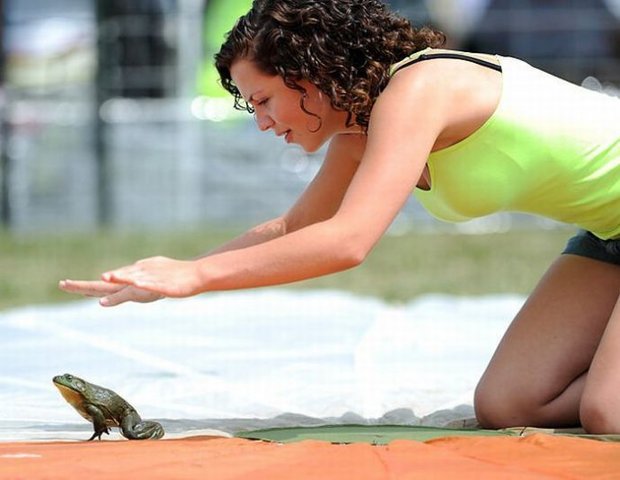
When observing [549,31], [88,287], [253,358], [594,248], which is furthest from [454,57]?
[549,31]

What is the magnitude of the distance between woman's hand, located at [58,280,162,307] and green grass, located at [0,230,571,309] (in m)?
3.82

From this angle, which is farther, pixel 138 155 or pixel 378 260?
pixel 138 155

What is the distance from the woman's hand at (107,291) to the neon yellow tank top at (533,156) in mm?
744

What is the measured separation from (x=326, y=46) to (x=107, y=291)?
0.74m

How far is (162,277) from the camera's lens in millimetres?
2596

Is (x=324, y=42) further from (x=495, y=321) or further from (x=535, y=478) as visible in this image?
(x=495, y=321)

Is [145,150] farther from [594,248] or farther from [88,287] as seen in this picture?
[88,287]

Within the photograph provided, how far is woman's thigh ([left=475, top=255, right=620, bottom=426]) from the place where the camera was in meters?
3.27

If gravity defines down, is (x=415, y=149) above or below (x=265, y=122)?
below

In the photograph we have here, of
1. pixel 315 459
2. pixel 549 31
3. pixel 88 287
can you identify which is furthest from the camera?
pixel 549 31

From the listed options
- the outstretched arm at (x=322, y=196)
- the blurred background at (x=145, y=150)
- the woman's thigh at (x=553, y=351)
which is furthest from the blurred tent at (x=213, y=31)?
the woman's thigh at (x=553, y=351)

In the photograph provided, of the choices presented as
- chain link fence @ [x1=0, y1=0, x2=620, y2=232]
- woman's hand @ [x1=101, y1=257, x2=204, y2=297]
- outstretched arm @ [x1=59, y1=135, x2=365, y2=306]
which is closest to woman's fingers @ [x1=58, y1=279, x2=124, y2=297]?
woman's hand @ [x1=101, y1=257, x2=204, y2=297]

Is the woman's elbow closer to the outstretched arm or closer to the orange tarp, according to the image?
the orange tarp

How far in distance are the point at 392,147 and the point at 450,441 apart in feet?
2.12
